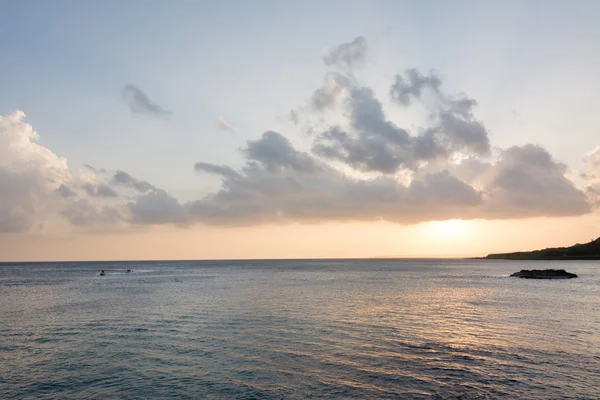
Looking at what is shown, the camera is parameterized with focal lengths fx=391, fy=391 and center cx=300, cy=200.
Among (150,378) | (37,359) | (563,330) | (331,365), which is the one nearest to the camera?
(150,378)

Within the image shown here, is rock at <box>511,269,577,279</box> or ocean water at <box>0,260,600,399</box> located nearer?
ocean water at <box>0,260,600,399</box>

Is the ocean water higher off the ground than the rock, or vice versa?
the ocean water

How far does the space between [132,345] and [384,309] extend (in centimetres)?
3927

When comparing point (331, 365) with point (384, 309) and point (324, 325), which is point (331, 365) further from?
point (384, 309)

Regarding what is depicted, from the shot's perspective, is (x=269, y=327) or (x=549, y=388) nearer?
(x=549, y=388)

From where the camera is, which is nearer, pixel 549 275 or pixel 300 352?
pixel 300 352

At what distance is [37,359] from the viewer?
34500mm

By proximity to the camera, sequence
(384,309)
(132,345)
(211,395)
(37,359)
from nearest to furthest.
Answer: (211,395)
(37,359)
(132,345)
(384,309)

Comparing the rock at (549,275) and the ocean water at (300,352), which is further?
the rock at (549,275)

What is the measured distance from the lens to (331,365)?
31656 millimetres

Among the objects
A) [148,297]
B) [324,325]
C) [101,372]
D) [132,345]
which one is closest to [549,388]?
[324,325]

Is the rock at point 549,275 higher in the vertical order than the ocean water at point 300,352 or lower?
lower

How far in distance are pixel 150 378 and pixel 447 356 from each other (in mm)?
25070

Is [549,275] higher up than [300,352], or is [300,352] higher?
[300,352]
